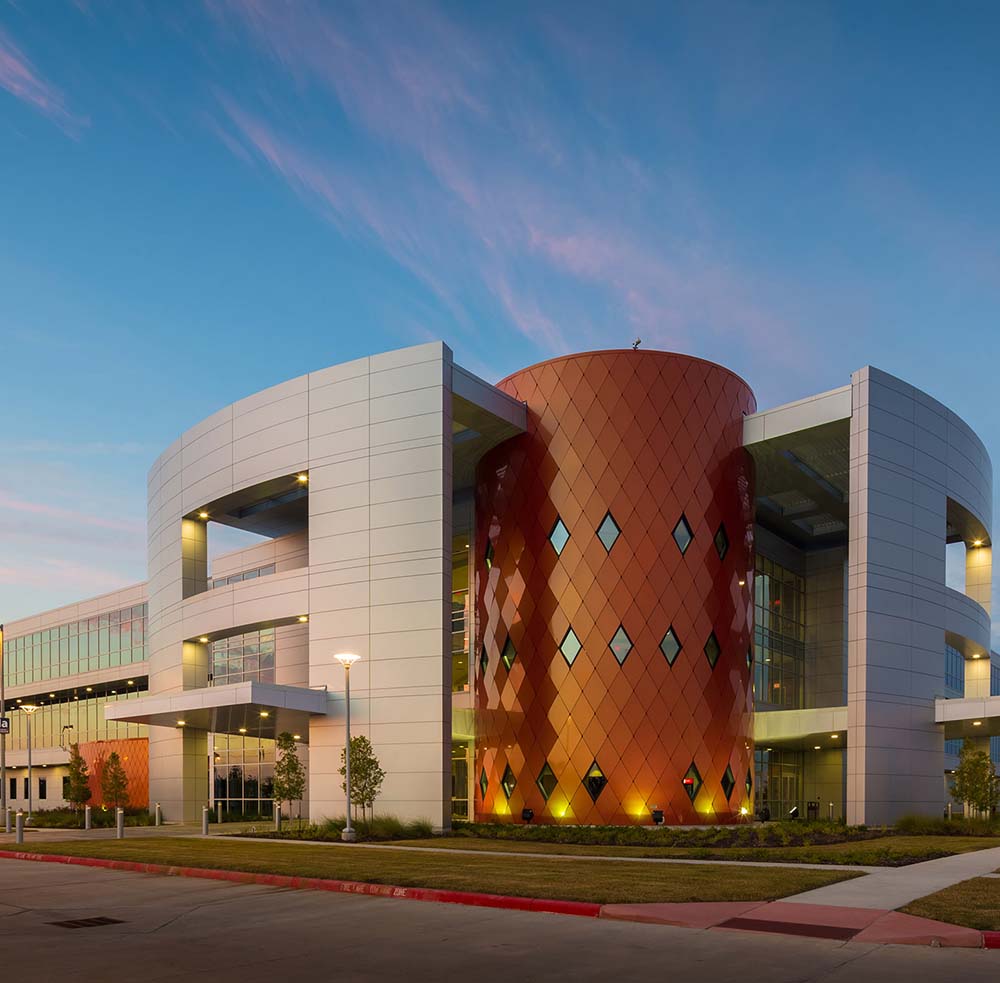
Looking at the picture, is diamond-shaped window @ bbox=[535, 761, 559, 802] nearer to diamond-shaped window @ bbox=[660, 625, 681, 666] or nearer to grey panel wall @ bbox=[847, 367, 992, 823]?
diamond-shaped window @ bbox=[660, 625, 681, 666]

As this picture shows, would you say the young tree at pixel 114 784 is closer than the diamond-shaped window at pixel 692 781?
No

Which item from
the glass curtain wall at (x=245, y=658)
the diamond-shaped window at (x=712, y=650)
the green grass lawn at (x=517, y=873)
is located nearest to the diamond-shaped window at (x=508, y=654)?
the diamond-shaped window at (x=712, y=650)

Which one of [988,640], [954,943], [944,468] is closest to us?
[954,943]

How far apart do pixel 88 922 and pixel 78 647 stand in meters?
61.0

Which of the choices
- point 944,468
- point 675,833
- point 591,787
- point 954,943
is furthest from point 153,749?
point 954,943

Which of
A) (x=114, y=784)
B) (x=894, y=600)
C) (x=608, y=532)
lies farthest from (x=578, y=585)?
(x=114, y=784)

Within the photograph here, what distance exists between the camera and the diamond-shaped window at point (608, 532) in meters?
35.7

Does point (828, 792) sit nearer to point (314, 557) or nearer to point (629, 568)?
point (629, 568)

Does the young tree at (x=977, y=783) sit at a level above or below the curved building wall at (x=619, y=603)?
below

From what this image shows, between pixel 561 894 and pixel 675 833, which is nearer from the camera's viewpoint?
pixel 561 894

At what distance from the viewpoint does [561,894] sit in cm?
1521

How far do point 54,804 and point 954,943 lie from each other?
7496cm

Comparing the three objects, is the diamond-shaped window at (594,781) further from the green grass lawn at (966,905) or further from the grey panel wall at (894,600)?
the green grass lawn at (966,905)

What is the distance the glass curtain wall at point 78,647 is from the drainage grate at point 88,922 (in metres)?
50.9
